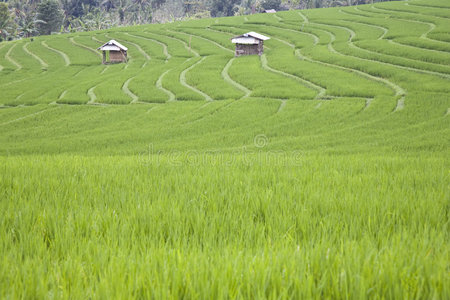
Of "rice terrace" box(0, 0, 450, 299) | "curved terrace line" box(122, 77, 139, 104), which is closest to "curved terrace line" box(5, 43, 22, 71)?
"rice terrace" box(0, 0, 450, 299)

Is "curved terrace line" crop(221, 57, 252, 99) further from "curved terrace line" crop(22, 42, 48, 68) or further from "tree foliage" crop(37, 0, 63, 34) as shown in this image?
"tree foliage" crop(37, 0, 63, 34)

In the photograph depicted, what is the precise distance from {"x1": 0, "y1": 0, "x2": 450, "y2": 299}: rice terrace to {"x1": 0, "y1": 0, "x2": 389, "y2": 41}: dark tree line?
29660mm

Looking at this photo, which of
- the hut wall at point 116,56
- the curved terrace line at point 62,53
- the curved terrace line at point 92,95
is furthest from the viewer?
the curved terrace line at point 62,53

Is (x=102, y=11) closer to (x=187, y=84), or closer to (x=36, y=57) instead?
(x=36, y=57)

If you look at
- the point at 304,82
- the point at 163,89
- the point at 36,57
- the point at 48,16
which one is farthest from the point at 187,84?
the point at 48,16

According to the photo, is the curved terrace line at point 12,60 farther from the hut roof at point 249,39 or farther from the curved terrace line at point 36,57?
the hut roof at point 249,39

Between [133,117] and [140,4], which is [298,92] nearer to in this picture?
[133,117]

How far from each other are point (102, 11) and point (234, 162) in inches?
5183

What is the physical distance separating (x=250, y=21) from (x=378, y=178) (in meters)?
57.7

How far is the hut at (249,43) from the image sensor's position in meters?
37.7

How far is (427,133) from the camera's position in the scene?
45.9 feet

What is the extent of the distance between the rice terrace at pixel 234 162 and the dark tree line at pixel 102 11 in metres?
29.7

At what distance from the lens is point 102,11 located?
12075 centimetres

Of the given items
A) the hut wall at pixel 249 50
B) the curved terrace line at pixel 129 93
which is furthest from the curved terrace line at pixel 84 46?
the curved terrace line at pixel 129 93
